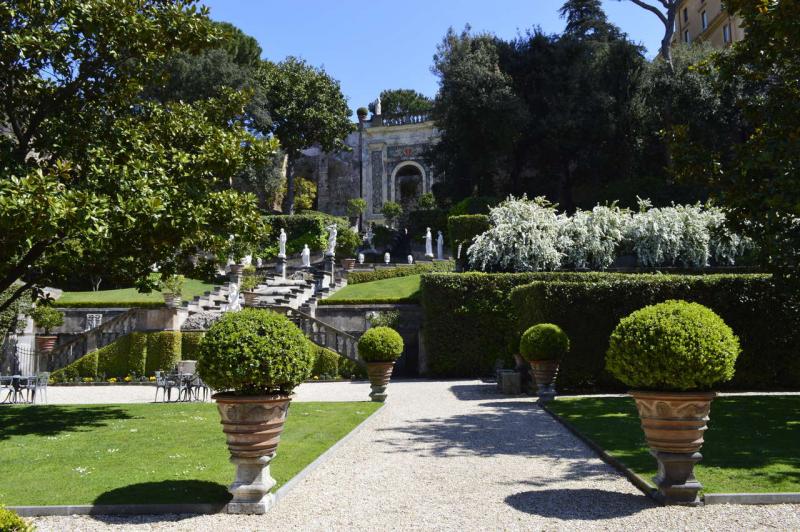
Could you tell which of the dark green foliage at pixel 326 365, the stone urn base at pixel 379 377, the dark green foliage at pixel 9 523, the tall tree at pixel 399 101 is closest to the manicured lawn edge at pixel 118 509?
the dark green foliage at pixel 9 523

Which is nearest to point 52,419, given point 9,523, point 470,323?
point 9,523

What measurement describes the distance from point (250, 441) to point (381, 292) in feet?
77.9

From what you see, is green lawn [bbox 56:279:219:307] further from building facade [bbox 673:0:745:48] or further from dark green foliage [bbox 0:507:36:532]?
building facade [bbox 673:0:745:48]

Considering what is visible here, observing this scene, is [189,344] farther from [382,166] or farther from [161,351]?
[382,166]

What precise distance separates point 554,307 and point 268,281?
19979mm

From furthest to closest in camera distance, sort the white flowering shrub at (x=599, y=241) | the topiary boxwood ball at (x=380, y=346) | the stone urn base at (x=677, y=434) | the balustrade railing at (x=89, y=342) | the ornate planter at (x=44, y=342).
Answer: the ornate planter at (x=44, y=342)
the white flowering shrub at (x=599, y=241)
the balustrade railing at (x=89, y=342)
the topiary boxwood ball at (x=380, y=346)
the stone urn base at (x=677, y=434)

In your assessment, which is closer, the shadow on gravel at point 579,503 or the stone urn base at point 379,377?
the shadow on gravel at point 579,503

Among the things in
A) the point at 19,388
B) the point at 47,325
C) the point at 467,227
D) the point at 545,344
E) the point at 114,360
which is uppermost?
the point at 467,227

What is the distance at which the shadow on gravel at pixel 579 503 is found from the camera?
6.10 meters

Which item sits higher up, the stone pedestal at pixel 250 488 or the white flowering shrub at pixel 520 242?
the white flowering shrub at pixel 520 242

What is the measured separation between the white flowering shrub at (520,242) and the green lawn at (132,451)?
43.8ft

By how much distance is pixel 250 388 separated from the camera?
635cm

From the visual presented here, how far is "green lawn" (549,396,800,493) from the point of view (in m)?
6.95

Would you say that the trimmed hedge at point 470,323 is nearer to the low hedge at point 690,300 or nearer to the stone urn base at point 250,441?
the low hedge at point 690,300
